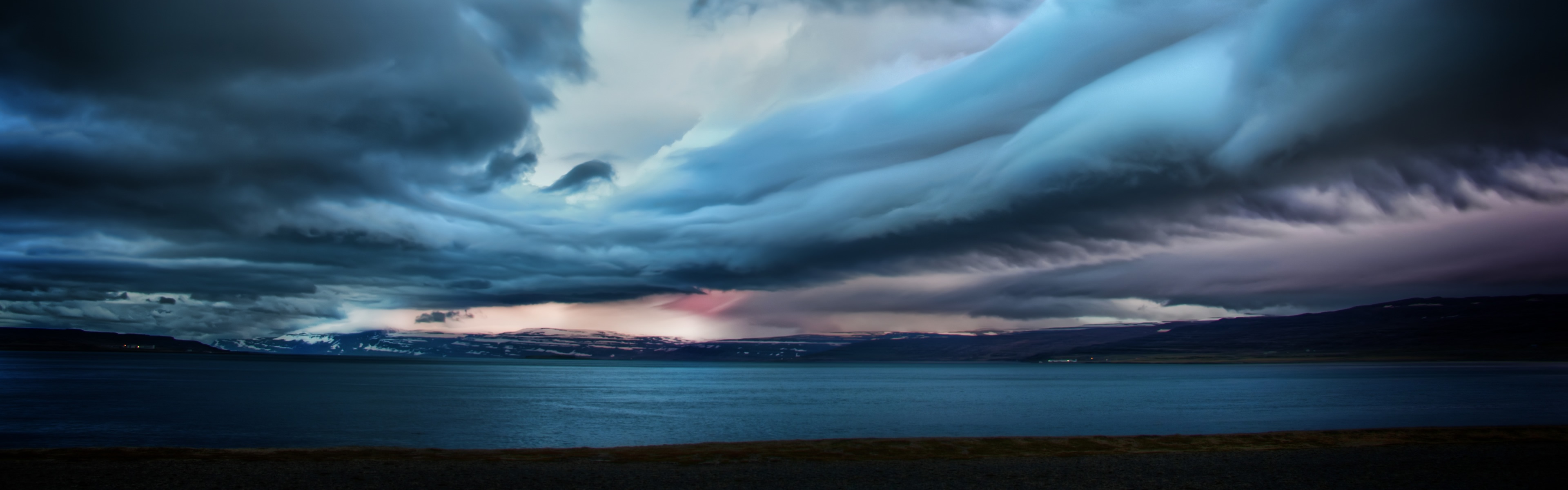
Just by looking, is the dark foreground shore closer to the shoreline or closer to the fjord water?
the shoreline

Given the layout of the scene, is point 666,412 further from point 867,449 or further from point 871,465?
point 871,465

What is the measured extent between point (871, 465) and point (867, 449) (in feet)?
18.3

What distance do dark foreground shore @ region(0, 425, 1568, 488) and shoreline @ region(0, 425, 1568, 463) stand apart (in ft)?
0.51

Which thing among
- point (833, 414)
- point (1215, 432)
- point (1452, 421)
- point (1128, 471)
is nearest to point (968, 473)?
point (1128, 471)

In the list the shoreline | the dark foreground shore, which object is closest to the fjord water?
the shoreline

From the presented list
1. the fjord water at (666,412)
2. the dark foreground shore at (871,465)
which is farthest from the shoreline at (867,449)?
the fjord water at (666,412)

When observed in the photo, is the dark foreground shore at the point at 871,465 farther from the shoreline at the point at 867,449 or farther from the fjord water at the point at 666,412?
the fjord water at the point at 666,412

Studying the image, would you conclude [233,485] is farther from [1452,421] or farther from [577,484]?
[1452,421]

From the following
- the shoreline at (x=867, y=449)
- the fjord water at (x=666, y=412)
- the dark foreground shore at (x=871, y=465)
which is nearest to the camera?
the dark foreground shore at (x=871, y=465)

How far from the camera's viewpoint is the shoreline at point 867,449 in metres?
36.1

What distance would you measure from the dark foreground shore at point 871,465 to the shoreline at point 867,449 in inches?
6.2

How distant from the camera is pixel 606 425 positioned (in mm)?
69125

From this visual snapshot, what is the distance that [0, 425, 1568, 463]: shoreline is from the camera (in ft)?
118

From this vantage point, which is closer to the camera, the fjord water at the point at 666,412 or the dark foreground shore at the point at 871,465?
the dark foreground shore at the point at 871,465
